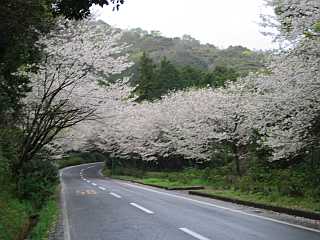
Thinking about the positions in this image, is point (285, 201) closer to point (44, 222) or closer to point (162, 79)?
point (44, 222)

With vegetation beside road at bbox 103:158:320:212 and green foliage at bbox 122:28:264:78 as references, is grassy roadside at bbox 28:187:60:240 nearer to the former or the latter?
A: vegetation beside road at bbox 103:158:320:212

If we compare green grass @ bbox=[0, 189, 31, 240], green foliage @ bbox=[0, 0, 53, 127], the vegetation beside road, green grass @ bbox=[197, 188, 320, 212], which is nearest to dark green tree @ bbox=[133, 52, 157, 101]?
the vegetation beside road

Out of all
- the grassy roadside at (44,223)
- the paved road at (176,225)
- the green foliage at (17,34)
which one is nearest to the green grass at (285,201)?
the paved road at (176,225)

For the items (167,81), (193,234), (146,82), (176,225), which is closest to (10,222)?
(176,225)

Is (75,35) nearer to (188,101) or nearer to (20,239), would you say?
(20,239)

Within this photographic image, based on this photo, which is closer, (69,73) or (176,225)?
(176,225)

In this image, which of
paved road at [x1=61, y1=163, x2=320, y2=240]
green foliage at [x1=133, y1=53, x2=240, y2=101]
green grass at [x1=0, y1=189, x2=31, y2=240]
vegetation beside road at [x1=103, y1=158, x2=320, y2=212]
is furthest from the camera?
green foliage at [x1=133, y1=53, x2=240, y2=101]

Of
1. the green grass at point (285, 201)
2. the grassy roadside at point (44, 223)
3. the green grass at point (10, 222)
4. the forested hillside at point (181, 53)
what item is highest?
the forested hillside at point (181, 53)

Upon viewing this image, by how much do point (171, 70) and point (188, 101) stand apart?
30691 millimetres

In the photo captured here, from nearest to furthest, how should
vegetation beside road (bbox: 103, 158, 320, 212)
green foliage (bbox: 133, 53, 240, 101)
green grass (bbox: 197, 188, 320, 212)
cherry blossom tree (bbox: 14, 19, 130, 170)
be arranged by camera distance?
green grass (bbox: 197, 188, 320, 212)
vegetation beside road (bbox: 103, 158, 320, 212)
cherry blossom tree (bbox: 14, 19, 130, 170)
green foliage (bbox: 133, 53, 240, 101)

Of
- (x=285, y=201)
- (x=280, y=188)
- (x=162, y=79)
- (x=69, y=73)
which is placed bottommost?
(x=285, y=201)

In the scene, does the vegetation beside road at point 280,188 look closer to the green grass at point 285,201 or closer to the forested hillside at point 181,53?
the green grass at point 285,201

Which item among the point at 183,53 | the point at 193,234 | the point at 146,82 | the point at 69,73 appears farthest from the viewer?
the point at 183,53

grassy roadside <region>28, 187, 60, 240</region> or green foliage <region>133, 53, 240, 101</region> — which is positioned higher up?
green foliage <region>133, 53, 240, 101</region>
